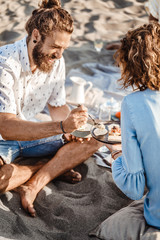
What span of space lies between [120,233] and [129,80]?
87 cm

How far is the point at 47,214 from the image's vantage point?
203 centimetres

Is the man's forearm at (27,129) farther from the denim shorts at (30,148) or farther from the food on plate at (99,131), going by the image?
the food on plate at (99,131)

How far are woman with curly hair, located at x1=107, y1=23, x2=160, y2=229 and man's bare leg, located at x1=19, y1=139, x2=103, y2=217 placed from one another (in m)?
0.86

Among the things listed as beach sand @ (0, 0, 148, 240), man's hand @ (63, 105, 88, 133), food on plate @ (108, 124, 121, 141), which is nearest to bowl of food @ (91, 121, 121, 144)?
food on plate @ (108, 124, 121, 141)

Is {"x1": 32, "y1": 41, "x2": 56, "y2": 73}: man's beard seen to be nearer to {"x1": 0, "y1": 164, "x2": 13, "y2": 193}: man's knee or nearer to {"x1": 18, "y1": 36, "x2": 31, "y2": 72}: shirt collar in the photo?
{"x1": 18, "y1": 36, "x2": 31, "y2": 72}: shirt collar

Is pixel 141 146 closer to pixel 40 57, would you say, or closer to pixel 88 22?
pixel 40 57

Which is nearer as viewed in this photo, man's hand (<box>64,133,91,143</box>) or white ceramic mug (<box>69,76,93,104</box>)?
man's hand (<box>64,133,91,143</box>)

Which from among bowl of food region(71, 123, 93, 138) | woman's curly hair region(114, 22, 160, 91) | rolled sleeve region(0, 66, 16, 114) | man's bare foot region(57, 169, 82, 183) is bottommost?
man's bare foot region(57, 169, 82, 183)

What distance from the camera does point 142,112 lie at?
1.43 metres

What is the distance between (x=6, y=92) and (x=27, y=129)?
32 cm

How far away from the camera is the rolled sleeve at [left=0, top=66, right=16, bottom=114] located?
209 centimetres

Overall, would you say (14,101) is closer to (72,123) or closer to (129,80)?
→ (72,123)

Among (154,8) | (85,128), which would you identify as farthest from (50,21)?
(154,8)

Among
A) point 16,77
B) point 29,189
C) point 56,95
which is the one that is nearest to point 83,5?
point 56,95
